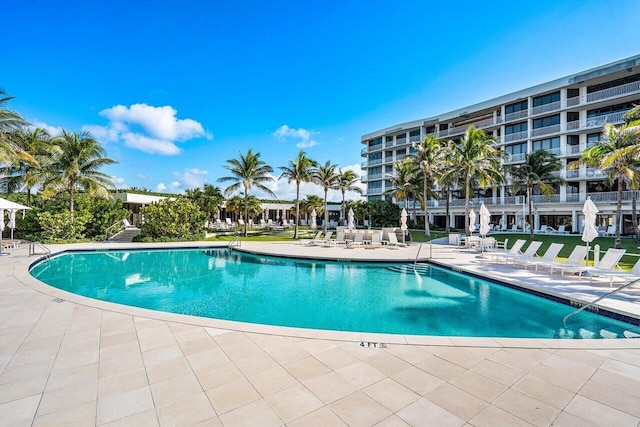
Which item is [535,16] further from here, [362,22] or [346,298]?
[346,298]

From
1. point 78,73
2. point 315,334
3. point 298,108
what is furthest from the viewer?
point 298,108

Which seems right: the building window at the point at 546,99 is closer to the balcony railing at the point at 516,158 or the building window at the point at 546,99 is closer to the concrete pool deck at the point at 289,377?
the balcony railing at the point at 516,158

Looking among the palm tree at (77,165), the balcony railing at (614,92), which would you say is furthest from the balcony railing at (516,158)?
the palm tree at (77,165)

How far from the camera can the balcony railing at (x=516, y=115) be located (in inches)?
1228

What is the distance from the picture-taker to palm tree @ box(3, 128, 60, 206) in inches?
722

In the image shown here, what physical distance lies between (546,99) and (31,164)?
42.3 metres

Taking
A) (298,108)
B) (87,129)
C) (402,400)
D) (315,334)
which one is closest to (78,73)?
(87,129)

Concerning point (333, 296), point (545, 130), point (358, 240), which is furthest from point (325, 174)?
point (545, 130)

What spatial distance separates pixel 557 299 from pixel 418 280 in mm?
3919

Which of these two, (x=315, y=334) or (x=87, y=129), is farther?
(x=87, y=129)

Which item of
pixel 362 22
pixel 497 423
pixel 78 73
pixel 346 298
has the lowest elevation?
pixel 346 298

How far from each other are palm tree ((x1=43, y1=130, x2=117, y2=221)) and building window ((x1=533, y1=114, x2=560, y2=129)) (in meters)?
37.7

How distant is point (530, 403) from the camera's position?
2908mm

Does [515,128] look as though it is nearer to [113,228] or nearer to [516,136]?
[516,136]
